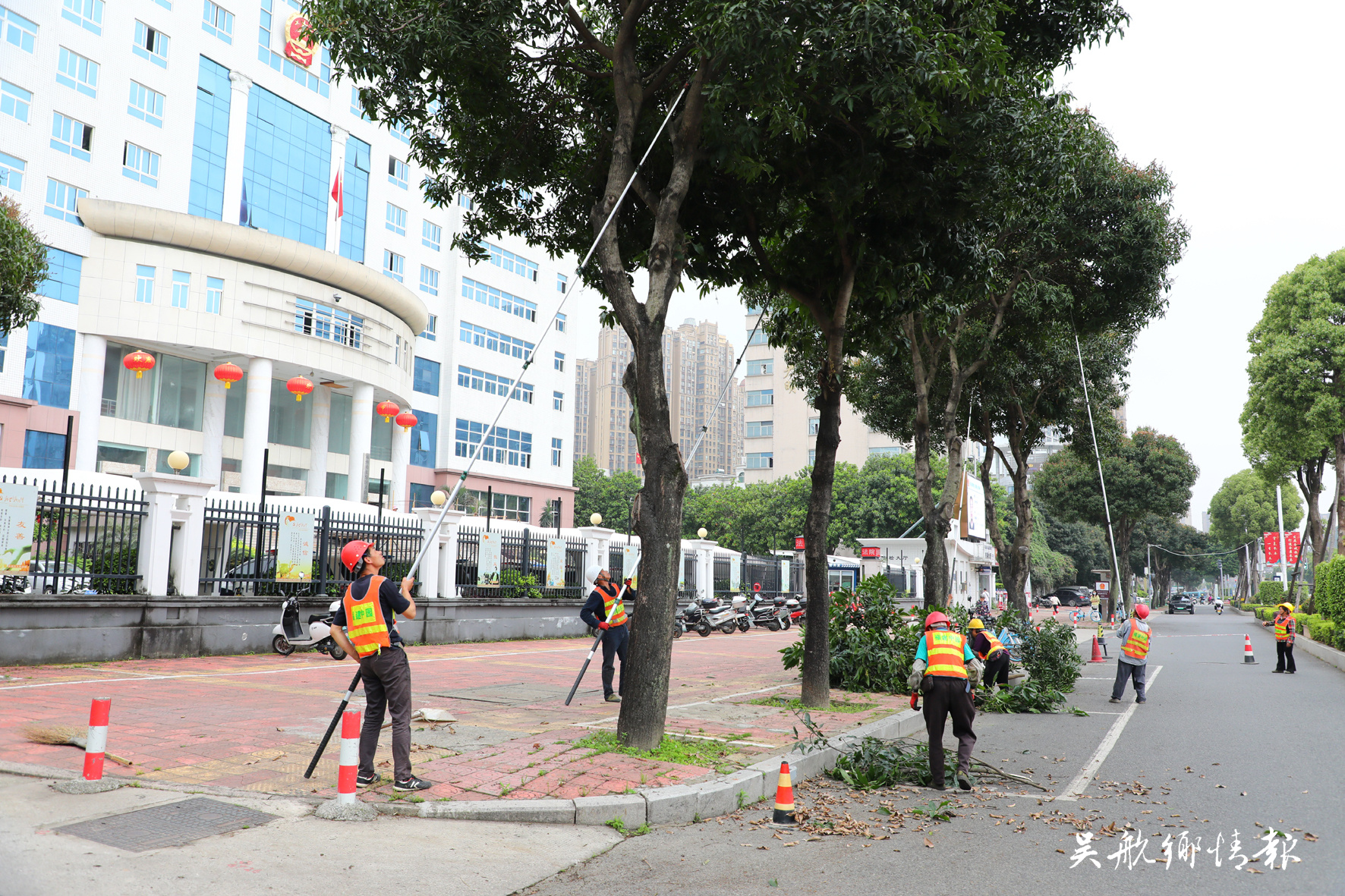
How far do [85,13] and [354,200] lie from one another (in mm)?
11994

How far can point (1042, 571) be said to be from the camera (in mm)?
66938

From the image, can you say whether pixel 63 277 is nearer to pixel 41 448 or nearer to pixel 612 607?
pixel 41 448

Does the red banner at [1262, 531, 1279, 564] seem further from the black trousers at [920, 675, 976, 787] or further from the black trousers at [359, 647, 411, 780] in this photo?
the black trousers at [359, 647, 411, 780]

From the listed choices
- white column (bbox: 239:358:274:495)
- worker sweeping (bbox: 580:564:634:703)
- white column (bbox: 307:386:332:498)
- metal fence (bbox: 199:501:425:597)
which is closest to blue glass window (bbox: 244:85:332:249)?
white column (bbox: 239:358:274:495)

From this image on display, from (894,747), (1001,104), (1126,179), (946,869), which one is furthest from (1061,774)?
(1126,179)

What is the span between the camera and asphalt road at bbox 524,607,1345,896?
16.3 feet

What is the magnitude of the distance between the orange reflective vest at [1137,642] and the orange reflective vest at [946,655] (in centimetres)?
723

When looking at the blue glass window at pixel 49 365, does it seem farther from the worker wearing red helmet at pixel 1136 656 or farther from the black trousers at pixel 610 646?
the worker wearing red helmet at pixel 1136 656

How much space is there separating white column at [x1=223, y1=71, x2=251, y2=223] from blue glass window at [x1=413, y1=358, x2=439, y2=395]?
11.9 m

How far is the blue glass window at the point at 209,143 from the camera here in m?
32.8

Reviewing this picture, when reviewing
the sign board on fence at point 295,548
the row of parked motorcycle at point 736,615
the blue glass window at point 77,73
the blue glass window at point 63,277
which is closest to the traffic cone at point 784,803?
the sign board on fence at point 295,548

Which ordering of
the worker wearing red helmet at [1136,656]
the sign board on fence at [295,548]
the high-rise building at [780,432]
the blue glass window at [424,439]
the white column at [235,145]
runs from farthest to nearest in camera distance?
1. the high-rise building at [780,432]
2. the blue glass window at [424,439]
3. the white column at [235,145]
4. the sign board on fence at [295,548]
5. the worker wearing red helmet at [1136,656]

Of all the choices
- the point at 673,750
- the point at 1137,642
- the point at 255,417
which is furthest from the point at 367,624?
the point at 255,417

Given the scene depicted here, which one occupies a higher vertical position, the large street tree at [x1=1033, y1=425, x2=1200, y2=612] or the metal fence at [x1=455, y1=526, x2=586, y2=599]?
the large street tree at [x1=1033, y1=425, x2=1200, y2=612]
